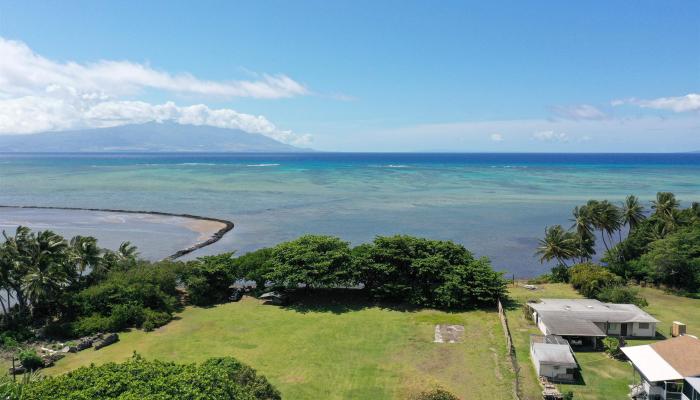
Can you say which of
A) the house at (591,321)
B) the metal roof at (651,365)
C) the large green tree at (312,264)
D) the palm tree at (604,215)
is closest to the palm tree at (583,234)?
the palm tree at (604,215)

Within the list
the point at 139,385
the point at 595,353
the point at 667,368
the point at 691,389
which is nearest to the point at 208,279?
the point at 139,385

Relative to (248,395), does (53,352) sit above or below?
below

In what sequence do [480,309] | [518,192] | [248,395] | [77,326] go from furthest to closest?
1. [518,192]
2. [480,309]
3. [77,326]
4. [248,395]

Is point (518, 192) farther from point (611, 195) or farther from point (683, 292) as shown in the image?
point (683, 292)

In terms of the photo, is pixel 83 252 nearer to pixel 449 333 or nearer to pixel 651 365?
pixel 449 333

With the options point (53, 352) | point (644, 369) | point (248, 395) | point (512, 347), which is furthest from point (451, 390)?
Result: point (53, 352)

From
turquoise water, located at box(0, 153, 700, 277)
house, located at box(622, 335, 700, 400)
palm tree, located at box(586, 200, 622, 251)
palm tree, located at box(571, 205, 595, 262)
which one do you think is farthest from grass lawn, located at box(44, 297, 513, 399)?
turquoise water, located at box(0, 153, 700, 277)

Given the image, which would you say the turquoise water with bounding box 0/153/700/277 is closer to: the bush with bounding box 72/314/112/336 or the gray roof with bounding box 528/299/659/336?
the gray roof with bounding box 528/299/659/336

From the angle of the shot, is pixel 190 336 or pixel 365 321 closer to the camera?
pixel 190 336
